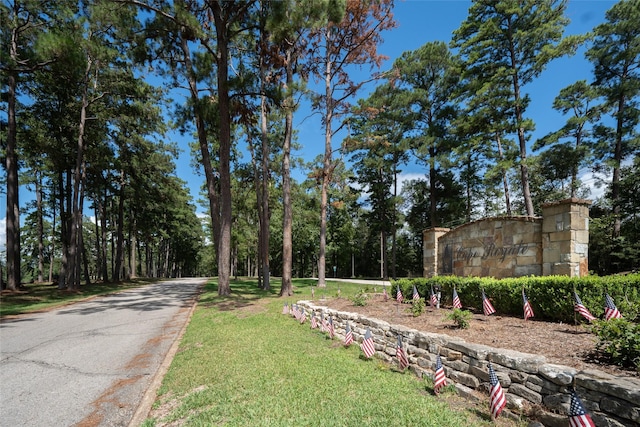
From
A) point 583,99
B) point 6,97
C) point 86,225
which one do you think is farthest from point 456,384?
point 86,225

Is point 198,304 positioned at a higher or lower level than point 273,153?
lower

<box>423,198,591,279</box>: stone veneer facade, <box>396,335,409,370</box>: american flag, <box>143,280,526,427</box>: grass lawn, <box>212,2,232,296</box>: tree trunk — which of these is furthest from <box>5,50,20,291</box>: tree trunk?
<box>423,198,591,279</box>: stone veneer facade

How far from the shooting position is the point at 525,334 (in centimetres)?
449

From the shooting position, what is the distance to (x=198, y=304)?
1181 cm

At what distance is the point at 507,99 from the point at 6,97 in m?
26.8

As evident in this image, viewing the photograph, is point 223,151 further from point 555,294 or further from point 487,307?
point 555,294

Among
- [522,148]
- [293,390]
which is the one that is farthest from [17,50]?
[522,148]

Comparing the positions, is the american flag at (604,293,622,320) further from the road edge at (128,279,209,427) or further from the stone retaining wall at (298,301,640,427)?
the road edge at (128,279,209,427)

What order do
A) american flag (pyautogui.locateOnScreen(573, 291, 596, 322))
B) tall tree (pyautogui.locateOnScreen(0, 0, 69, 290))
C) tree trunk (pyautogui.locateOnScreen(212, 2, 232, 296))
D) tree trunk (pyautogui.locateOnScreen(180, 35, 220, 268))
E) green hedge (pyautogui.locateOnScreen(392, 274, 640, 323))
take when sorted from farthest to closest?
tree trunk (pyautogui.locateOnScreen(180, 35, 220, 268)), tree trunk (pyautogui.locateOnScreen(212, 2, 232, 296)), tall tree (pyautogui.locateOnScreen(0, 0, 69, 290)), green hedge (pyautogui.locateOnScreen(392, 274, 640, 323)), american flag (pyautogui.locateOnScreen(573, 291, 596, 322))

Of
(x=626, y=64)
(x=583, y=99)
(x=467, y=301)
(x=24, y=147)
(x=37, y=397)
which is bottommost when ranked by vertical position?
(x=37, y=397)

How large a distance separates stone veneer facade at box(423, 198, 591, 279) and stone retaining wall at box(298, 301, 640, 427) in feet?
14.4

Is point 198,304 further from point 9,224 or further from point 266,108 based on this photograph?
point 9,224

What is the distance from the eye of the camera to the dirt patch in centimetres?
339

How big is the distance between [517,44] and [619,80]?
728 cm
